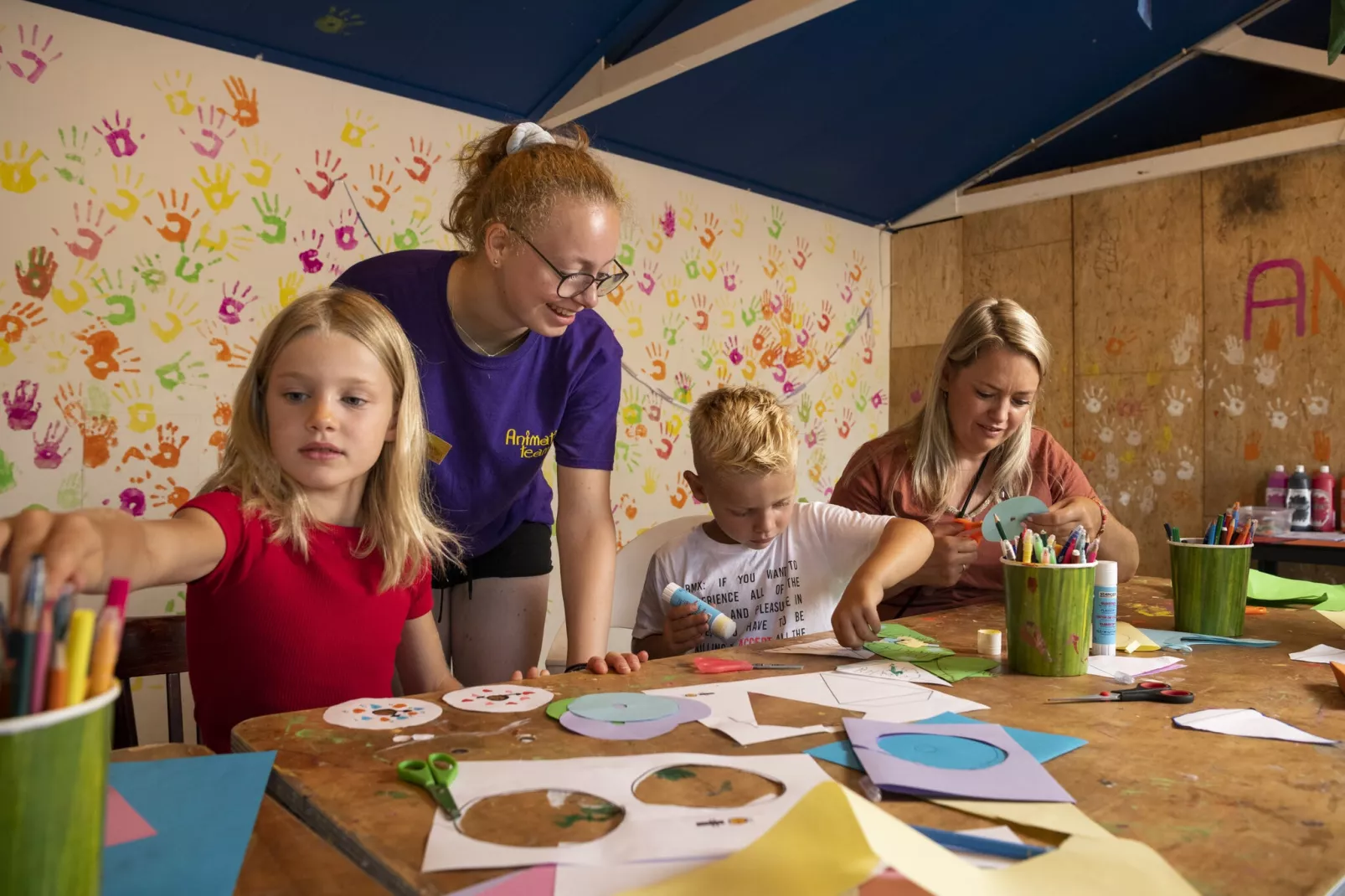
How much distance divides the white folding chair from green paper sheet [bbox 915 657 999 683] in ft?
2.41

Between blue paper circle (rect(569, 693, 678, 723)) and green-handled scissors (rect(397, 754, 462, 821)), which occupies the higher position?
green-handled scissors (rect(397, 754, 462, 821))

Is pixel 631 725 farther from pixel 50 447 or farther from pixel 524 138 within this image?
pixel 50 447

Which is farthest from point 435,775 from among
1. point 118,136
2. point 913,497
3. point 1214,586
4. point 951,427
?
point 118,136

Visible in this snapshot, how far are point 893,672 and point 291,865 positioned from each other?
66 centimetres

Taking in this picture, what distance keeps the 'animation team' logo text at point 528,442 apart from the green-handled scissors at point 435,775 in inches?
33.6

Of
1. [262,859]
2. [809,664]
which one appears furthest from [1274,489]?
[262,859]

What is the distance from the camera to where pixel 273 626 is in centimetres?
110

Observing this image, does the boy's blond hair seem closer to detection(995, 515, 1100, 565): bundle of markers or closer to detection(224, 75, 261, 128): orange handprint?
detection(995, 515, 1100, 565): bundle of markers

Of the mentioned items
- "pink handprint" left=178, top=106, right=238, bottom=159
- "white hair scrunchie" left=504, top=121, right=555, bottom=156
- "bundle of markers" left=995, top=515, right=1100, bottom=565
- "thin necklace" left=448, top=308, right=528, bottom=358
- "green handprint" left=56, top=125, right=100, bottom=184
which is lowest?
"bundle of markers" left=995, top=515, right=1100, bottom=565

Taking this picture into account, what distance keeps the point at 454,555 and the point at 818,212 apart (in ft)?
9.47

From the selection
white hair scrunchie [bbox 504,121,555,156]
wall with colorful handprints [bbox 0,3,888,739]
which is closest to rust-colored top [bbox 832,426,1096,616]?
white hair scrunchie [bbox 504,121,555,156]

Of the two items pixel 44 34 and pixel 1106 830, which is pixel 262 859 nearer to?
pixel 1106 830

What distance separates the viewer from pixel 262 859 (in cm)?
53

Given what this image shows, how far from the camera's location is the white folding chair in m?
1.75
